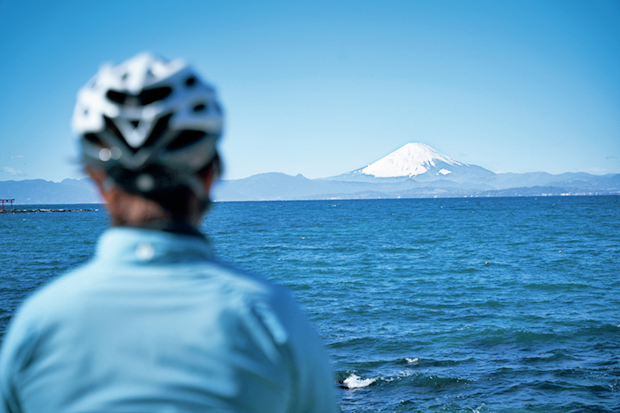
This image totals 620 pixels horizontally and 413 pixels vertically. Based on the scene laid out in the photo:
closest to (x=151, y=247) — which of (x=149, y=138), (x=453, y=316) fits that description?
(x=149, y=138)

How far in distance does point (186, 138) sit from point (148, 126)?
12 cm

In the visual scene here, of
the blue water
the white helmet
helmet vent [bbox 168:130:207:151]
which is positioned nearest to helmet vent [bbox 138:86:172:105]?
the white helmet

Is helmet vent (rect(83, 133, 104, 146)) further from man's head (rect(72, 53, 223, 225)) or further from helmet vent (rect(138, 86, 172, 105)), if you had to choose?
helmet vent (rect(138, 86, 172, 105))

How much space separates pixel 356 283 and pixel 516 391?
16.6 meters

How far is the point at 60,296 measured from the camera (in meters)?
1.31

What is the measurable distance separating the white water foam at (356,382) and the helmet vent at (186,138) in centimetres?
1188

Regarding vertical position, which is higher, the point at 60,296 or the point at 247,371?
the point at 60,296

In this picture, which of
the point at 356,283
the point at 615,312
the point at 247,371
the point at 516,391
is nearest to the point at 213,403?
the point at 247,371

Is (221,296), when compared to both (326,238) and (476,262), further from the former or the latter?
(326,238)

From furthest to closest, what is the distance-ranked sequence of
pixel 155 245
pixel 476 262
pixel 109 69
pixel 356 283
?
1. pixel 476 262
2. pixel 356 283
3. pixel 109 69
4. pixel 155 245

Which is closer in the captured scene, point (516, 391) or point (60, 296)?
point (60, 296)

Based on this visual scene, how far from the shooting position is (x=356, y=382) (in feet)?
41.0

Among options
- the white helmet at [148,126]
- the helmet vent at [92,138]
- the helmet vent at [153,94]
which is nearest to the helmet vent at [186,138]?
the white helmet at [148,126]

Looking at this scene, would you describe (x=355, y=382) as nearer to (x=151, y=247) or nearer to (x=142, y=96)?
(x=151, y=247)
